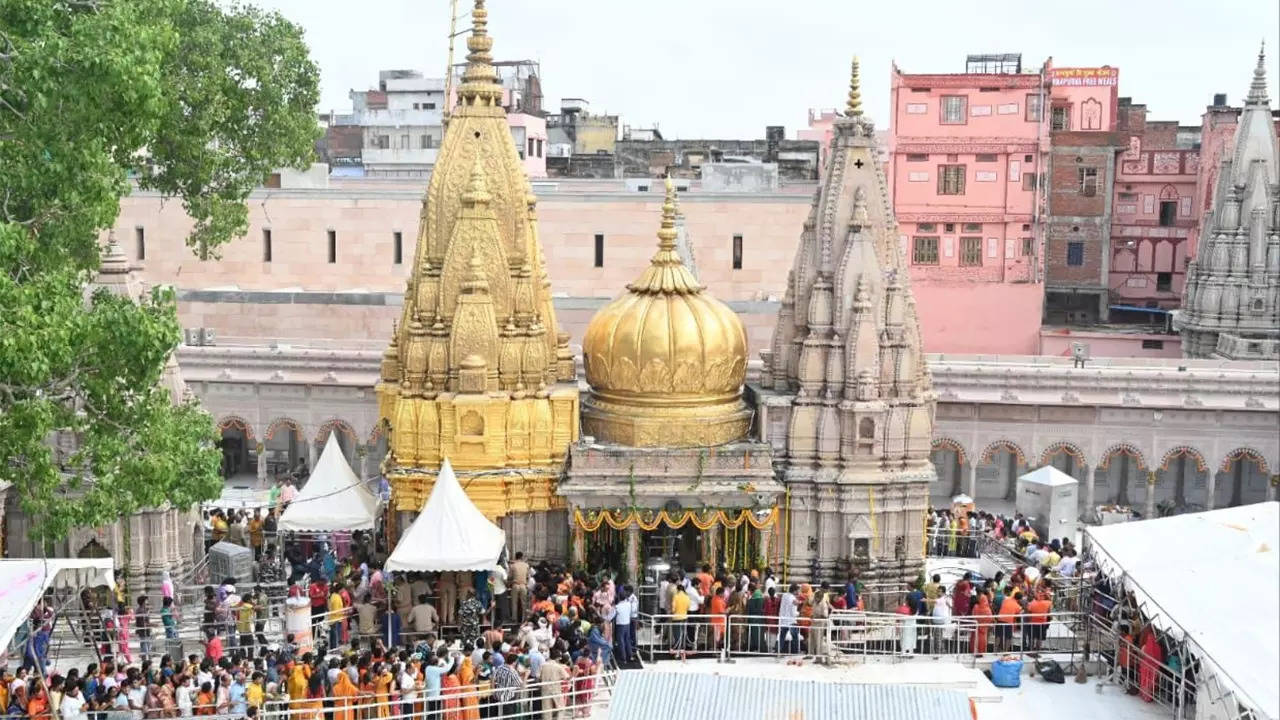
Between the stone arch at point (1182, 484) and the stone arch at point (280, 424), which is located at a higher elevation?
the stone arch at point (280, 424)

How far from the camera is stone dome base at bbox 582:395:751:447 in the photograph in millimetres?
23656

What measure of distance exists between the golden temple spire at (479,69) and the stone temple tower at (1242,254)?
23.8 meters

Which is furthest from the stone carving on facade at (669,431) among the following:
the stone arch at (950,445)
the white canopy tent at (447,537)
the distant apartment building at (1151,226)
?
the distant apartment building at (1151,226)

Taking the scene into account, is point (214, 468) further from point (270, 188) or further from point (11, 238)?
point (270, 188)

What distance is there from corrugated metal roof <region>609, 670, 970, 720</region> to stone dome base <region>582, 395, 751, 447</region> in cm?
783

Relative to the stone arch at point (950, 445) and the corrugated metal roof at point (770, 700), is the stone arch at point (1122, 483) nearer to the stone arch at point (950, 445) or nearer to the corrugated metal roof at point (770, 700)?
the stone arch at point (950, 445)

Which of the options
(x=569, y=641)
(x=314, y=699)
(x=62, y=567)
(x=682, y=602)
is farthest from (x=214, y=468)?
(x=682, y=602)

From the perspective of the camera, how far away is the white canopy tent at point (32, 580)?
16.7 m

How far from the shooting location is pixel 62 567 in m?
18.7

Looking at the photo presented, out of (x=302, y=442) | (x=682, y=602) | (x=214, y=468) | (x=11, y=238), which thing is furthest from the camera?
(x=302, y=442)

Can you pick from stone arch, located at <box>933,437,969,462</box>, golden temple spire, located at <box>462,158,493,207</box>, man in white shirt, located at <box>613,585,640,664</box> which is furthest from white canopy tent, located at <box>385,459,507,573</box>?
stone arch, located at <box>933,437,969,462</box>

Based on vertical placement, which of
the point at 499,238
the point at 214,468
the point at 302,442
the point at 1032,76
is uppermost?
the point at 1032,76

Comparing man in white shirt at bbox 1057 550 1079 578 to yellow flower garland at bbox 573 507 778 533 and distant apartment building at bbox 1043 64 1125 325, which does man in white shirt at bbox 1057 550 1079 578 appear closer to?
yellow flower garland at bbox 573 507 778 533

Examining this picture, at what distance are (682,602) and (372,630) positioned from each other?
426 cm
